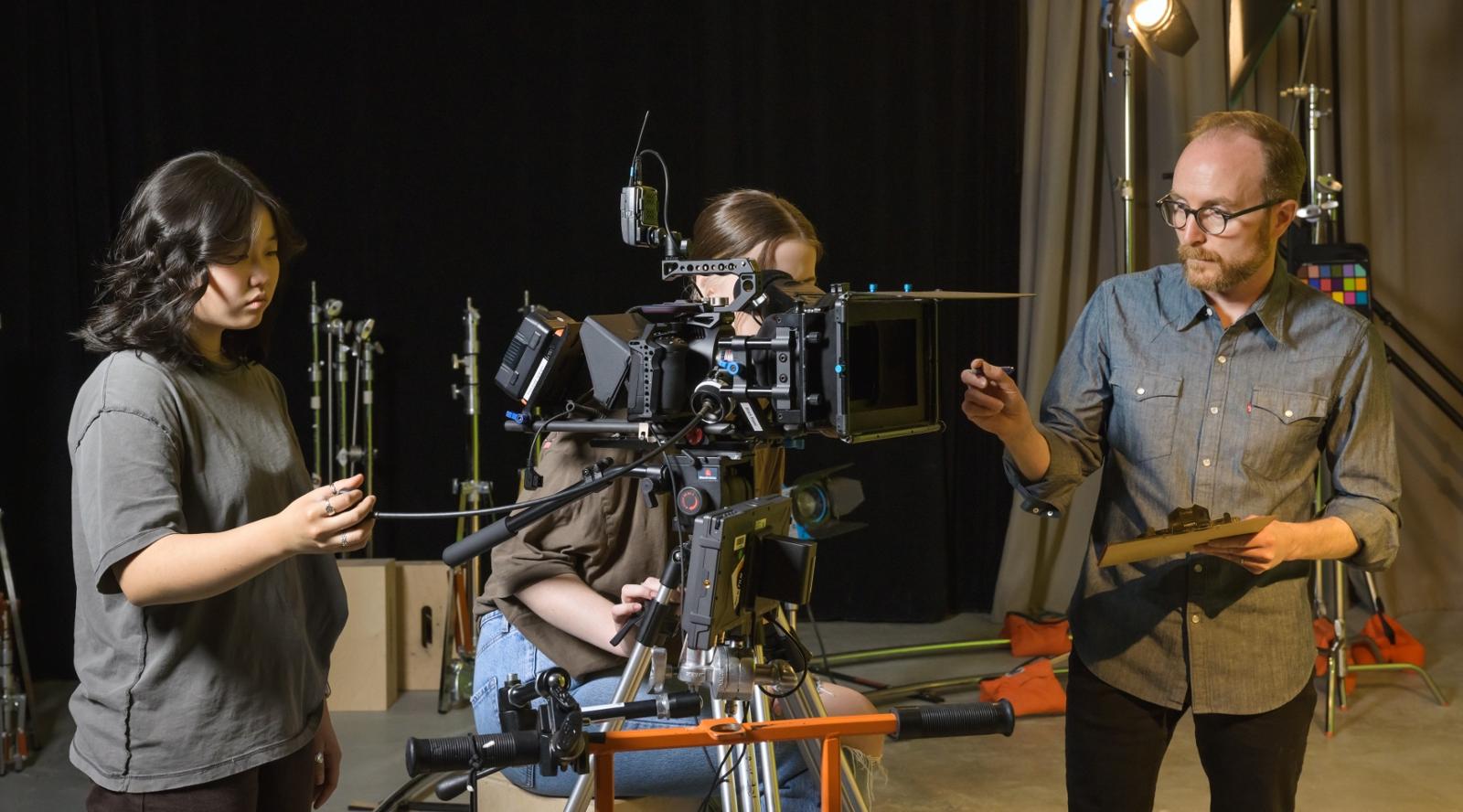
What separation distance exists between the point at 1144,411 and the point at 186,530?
124cm

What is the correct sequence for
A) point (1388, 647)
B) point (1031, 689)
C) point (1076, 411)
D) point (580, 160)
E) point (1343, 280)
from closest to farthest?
point (1076, 411) < point (1343, 280) < point (1031, 689) < point (1388, 647) < point (580, 160)

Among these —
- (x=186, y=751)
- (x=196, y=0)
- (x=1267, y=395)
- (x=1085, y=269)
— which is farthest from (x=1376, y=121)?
(x=186, y=751)

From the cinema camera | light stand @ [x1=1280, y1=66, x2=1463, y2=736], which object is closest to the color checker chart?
light stand @ [x1=1280, y1=66, x2=1463, y2=736]

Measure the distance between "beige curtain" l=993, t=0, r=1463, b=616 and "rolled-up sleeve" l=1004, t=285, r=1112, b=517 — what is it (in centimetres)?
262

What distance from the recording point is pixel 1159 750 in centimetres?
178

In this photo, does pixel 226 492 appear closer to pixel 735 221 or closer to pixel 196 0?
pixel 735 221

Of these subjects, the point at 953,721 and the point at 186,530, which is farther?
the point at 186,530

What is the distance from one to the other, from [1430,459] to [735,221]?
3.76 metres

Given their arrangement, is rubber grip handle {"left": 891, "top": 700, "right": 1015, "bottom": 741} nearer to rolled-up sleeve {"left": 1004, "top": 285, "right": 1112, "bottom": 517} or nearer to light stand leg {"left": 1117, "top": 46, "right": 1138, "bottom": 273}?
rolled-up sleeve {"left": 1004, "top": 285, "right": 1112, "bottom": 517}

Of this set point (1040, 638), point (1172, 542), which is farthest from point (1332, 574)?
point (1172, 542)

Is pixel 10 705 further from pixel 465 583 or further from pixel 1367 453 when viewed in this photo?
pixel 1367 453

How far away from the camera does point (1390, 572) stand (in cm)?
455

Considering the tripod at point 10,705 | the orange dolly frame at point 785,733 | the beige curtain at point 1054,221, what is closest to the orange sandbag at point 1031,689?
the beige curtain at point 1054,221

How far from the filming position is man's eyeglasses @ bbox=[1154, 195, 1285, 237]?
66.1 inches
